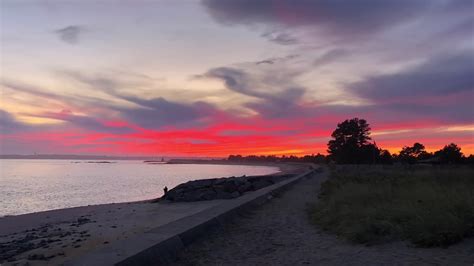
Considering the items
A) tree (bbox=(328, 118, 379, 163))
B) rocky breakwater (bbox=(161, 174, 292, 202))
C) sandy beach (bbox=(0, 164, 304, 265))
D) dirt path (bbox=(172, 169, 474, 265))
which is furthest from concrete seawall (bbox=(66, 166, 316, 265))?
tree (bbox=(328, 118, 379, 163))

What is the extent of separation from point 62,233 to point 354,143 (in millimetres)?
80579

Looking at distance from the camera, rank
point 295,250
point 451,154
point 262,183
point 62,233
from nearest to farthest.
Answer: point 295,250 < point 62,233 < point 262,183 < point 451,154

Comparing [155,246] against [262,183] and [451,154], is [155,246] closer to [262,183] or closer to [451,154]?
[262,183]

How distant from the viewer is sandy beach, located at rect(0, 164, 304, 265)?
9961mm

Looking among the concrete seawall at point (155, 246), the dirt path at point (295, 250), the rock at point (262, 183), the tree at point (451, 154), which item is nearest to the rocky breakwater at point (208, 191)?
the rock at point (262, 183)

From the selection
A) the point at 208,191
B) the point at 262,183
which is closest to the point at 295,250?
the point at 208,191

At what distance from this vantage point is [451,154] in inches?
2840

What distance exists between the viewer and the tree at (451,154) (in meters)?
70.8

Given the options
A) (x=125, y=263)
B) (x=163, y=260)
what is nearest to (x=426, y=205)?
(x=163, y=260)

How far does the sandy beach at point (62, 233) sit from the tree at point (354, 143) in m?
70.4

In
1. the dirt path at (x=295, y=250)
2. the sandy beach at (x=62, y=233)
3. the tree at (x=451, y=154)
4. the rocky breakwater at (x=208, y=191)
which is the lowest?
the sandy beach at (x=62, y=233)

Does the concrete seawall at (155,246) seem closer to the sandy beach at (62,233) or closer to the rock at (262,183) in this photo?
the sandy beach at (62,233)

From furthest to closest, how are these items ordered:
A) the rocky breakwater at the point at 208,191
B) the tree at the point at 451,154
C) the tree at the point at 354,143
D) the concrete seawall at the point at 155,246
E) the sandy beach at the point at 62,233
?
the tree at the point at 354,143
the tree at the point at 451,154
the rocky breakwater at the point at 208,191
the sandy beach at the point at 62,233
the concrete seawall at the point at 155,246

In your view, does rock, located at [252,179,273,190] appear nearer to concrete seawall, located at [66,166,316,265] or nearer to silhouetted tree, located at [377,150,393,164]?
concrete seawall, located at [66,166,316,265]
